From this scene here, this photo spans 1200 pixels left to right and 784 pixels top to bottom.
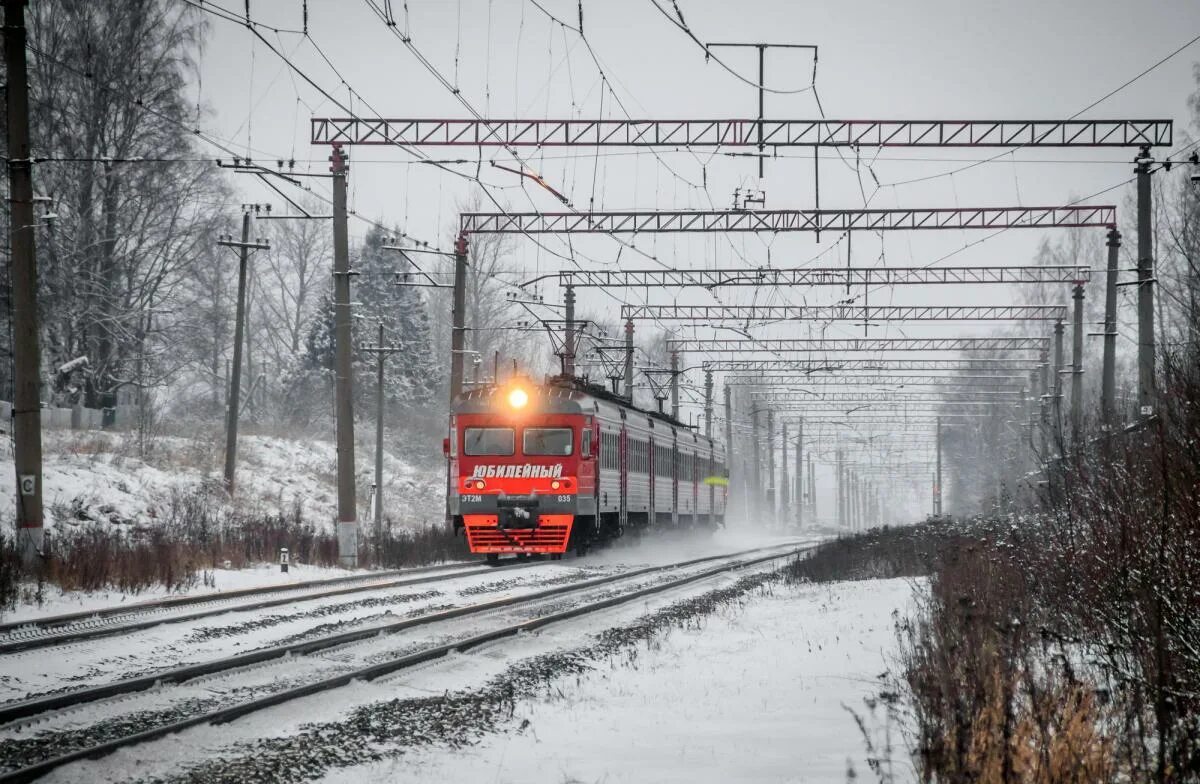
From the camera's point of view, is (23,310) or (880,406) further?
(880,406)

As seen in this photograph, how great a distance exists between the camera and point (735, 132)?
2519cm

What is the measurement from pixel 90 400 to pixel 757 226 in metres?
20.5

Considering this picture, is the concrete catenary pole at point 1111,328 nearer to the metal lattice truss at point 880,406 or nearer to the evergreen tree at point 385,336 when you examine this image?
the metal lattice truss at point 880,406

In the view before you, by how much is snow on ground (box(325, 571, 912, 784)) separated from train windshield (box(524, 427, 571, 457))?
11.4 m

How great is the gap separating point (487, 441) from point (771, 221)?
31.3 ft

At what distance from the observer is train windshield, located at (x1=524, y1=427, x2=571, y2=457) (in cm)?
2486

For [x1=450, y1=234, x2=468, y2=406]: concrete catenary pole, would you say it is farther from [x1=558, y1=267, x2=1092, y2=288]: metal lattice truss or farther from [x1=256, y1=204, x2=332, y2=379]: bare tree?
[x1=256, y1=204, x2=332, y2=379]: bare tree

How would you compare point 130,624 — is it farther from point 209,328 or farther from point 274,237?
point 274,237

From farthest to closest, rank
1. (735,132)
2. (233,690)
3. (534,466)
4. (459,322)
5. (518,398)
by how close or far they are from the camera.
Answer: (459,322), (518,398), (735,132), (534,466), (233,690)

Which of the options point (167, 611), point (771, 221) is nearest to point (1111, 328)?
point (771, 221)

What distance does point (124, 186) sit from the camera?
120 feet

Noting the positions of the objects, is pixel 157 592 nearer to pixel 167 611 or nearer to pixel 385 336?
pixel 167 611

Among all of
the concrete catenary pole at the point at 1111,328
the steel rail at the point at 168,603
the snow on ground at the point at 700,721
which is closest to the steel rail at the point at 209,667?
the snow on ground at the point at 700,721

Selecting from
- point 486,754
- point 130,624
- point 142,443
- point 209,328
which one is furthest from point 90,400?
point 486,754
